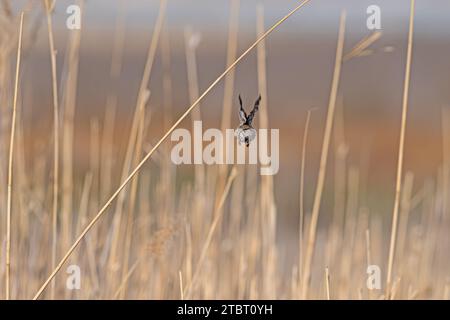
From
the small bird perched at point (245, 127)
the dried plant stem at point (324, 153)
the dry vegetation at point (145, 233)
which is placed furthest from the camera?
the dry vegetation at point (145, 233)

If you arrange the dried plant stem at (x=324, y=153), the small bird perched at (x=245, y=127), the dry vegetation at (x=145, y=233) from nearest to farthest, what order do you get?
the small bird perched at (x=245, y=127)
the dried plant stem at (x=324, y=153)
the dry vegetation at (x=145, y=233)

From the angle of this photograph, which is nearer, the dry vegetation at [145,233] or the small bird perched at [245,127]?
the small bird perched at [245,127]

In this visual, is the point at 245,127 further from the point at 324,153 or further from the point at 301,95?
the point at 301,95

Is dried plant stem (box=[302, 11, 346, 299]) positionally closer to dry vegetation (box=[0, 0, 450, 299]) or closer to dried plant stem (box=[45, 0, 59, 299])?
dry vegetation (box=[0, 0, 450, 299])

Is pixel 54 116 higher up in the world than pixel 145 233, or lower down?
higher up

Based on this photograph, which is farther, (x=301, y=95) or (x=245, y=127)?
(x=301, y=95)

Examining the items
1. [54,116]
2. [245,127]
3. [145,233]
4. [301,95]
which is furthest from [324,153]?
[301,95]

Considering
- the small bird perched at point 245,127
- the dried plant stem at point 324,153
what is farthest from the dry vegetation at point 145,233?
the small bird perched at point 245,127

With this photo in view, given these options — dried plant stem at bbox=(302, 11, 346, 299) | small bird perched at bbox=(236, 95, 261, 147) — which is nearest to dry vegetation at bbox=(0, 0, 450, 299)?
dried plant stem at bbox=(302, 11, 346, 299)

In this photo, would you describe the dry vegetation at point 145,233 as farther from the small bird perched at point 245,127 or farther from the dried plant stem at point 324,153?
the small bird perched at point 245,127

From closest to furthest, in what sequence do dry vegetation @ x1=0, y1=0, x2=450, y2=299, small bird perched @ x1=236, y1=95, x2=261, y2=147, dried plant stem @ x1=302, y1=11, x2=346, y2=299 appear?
small bird perched @ x1=236, y1=95, x2=261, y2=147, dried plant stem @ x1=302, y1=11, x2=346, y2=299, dry vegetation @ x1=0, y1=0, x2=450, y2=299

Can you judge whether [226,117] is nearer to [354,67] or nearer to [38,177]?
[38,177]

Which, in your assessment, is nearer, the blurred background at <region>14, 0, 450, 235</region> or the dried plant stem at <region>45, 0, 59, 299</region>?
the dried plant stem at <region>45, 0, 59, 299</region>
